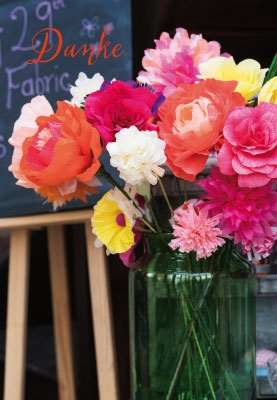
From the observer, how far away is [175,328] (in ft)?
2.56

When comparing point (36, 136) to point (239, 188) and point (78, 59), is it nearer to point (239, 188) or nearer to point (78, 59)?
point (239, 188)

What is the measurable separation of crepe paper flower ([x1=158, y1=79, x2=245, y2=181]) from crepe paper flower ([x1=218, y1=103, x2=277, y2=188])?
0.02 meters

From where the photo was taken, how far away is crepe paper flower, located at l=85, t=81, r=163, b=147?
69 centimetres

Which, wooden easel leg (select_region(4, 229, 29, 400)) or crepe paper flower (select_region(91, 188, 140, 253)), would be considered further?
wooden easel leg (select_region(4, 229, 29, 400))

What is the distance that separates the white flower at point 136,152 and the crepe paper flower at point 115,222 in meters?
0.08

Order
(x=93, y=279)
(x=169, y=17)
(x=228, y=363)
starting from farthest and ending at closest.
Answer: (x=169, y=17), (x=93, y=279), (x=228, y=363)

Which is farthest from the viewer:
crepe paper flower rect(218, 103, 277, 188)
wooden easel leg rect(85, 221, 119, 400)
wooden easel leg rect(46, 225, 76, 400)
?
wooden easel leg rect(46, 225, 76, 400)

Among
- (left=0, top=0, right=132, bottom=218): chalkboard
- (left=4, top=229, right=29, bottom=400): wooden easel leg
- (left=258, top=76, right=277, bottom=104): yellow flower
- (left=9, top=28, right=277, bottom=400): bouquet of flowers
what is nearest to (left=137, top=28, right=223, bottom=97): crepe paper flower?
(left=9, top=28, right=277, bottom=400): bouquet of flowers

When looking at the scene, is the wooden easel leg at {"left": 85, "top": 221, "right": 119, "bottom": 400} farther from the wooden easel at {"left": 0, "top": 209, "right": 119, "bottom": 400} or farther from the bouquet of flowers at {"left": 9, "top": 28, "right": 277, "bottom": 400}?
the bouquet of flowers at {"left": 9, "top": 28, "right": 277, "bottom": 400}

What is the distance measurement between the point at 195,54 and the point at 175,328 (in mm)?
371

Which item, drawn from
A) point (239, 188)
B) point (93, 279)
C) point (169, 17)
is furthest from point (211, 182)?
point (169, 17)

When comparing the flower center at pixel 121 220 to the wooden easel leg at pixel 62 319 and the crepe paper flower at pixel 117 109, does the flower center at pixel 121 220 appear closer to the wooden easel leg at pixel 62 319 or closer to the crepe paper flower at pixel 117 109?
the crepe paper flower at pixel 117 109

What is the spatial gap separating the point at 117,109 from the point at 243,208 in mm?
190

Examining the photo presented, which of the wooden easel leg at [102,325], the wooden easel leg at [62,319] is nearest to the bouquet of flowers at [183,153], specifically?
the wooden easel leg at [102,325]
